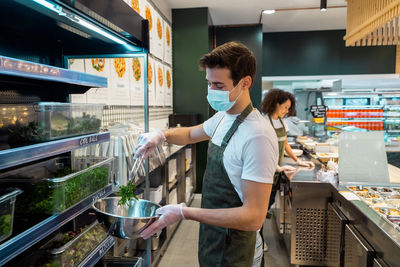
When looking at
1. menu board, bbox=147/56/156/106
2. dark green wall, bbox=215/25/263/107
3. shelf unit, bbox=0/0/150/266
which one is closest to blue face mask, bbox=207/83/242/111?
shelf unit, bbox=0/0/150/266

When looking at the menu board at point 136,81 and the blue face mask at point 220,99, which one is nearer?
the blue face mask at point 220,99

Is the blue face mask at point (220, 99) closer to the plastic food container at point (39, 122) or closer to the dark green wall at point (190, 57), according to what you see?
the plastic food container at point (39, 122)

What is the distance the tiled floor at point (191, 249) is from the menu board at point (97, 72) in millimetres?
1862

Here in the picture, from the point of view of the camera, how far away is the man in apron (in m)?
1.29

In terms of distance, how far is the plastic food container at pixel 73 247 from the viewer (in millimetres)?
1497

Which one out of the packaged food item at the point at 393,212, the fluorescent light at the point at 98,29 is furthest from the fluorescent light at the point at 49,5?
the packaged food item at the point at 393,212

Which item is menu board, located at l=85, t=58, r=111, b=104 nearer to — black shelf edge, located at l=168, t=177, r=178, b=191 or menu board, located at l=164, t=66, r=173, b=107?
black shelf edge, located at l=168, t=177, r=178, b=191

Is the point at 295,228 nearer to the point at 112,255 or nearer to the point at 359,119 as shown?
the point at 112,255

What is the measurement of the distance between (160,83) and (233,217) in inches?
141

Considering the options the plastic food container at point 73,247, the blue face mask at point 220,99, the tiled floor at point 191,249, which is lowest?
the tiled floor at point 191,249

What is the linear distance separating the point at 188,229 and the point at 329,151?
2.18m

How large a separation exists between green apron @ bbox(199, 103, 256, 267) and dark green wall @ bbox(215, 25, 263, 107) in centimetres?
496

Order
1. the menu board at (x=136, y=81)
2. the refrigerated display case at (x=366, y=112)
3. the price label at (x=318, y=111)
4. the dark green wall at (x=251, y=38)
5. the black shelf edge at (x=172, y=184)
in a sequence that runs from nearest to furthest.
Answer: the menu board at (x=136, y=81)
the black shelf edge at (x=172, y=184)
the price label at (x=318, y=111)
the refrigerated display case at (x=366, y=112)
the dark green wall at (x=251, y=38)

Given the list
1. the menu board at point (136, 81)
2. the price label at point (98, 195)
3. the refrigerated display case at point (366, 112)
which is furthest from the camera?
the refrigerated display case at point (366, 112)
